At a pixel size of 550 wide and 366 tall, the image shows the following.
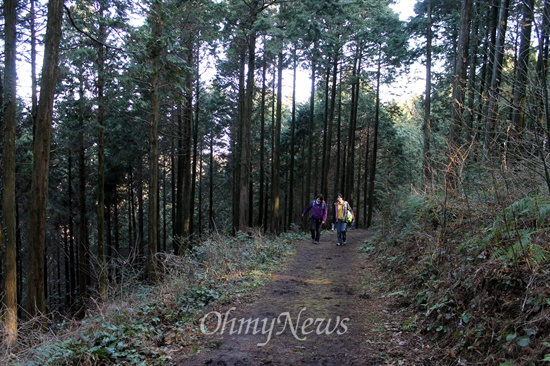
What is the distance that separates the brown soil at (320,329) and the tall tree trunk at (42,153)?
15.7 feet

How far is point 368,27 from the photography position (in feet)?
66.6

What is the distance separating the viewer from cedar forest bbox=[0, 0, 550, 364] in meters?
4.23

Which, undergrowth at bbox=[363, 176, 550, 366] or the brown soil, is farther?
the brown soil

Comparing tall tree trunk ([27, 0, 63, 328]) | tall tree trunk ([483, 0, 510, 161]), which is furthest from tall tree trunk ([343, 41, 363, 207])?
tall tree trunk ([27, 0, 63, 328])

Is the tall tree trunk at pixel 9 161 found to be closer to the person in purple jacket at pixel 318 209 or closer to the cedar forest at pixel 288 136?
the cedar forest at pixel 288 136

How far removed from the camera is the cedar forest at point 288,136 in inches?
167

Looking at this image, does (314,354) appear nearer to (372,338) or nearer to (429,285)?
(372,338)

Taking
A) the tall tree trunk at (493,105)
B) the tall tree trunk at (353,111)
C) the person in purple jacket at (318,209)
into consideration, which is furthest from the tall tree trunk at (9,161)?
the tall tree trunk at (353,111)

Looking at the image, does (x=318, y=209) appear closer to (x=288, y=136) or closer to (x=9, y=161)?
(x=9, y=161)

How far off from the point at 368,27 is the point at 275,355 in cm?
2045

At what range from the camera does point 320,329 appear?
4.91 meters

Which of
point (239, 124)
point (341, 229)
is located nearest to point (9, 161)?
point (341, 229)

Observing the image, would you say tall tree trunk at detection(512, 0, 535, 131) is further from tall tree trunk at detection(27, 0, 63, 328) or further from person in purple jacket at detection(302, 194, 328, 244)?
tall tree trunk at detection(27, 0, 63, 328)

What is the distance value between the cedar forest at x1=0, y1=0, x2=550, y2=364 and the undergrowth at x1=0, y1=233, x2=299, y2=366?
17.1 inches
